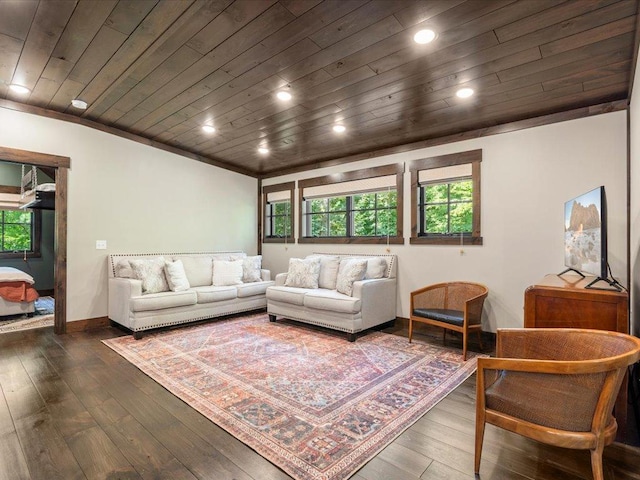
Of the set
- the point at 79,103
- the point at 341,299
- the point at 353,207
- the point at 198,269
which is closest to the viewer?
the point at 79,103

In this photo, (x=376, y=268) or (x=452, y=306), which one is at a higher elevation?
(x=376, y=268)

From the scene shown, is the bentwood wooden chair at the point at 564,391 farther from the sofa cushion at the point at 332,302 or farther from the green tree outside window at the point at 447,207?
the green tree outside window at the point at 447,207

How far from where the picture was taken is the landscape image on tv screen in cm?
219

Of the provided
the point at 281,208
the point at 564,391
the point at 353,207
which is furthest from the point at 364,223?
the point at 564,391

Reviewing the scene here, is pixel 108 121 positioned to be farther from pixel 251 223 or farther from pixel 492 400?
pixel 492 400

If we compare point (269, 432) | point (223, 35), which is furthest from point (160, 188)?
point (269, 432)

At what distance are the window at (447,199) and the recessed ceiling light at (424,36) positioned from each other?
6.73 ft

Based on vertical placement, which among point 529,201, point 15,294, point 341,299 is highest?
point 529,201

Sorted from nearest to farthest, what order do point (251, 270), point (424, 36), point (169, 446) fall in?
1. point (169, 446)
2. point (424, 36)
3. point (251, 270)

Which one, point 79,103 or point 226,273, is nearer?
point 79,103

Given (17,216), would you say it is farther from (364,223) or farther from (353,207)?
(364,223)

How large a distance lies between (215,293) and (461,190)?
3.57 metres

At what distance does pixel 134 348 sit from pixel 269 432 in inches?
90.7

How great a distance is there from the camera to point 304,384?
8.75 feet
